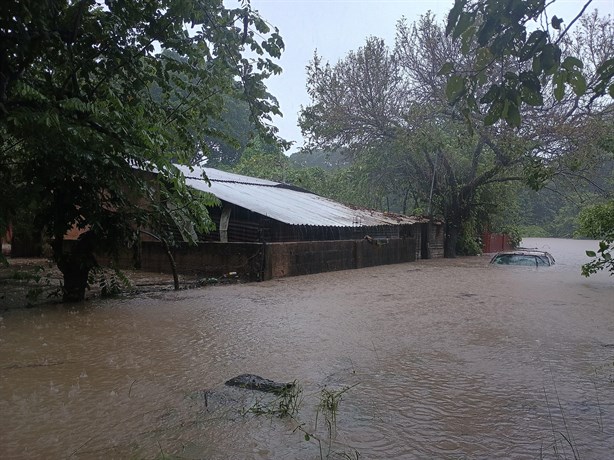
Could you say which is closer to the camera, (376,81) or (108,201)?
(108,201)

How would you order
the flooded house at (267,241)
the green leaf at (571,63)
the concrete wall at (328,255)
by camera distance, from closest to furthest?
1. the green leaf at (571,63)
2. the flooded house at (267,241)
3. the concrete wall at (328,255)

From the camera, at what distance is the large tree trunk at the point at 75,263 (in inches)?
342

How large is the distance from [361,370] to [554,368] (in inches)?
84.4

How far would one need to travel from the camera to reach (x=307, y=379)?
199 inches

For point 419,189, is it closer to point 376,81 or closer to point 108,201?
point 376,81

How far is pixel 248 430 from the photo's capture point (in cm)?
371

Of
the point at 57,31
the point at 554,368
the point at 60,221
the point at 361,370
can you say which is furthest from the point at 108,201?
the point at 554,368

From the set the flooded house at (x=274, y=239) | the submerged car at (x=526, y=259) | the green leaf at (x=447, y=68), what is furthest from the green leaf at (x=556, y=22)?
the submerged car at (x=526, y=259)

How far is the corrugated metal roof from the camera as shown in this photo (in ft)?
48.0

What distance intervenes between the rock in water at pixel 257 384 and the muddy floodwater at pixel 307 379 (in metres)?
0.11

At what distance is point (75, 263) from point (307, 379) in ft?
18.6

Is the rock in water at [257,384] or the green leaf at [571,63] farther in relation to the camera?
the rock in water at [257,384]

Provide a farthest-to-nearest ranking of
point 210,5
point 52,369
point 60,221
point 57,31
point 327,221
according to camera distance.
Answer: point 327,221 < point 60,221 < point 210,5 < point 57,31 < point 52,369

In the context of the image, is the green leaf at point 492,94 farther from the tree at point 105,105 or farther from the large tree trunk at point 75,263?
the large tree trunk at point 75,263
